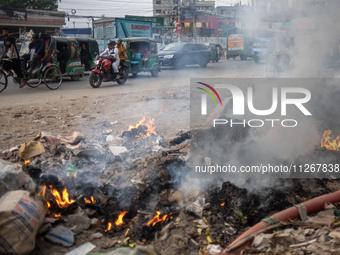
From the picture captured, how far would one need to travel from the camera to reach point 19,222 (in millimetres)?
2236

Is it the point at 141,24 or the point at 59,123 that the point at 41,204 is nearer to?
the point at 59,123

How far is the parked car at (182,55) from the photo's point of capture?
1568 cm

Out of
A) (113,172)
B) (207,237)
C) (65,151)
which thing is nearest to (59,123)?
(65,151)

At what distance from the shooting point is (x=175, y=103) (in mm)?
7398

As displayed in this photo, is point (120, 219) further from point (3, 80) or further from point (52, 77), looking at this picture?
point (52, 77)

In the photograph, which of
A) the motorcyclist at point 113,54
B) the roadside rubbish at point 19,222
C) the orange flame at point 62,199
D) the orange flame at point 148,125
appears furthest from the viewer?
the motorcyclist at point 113,54

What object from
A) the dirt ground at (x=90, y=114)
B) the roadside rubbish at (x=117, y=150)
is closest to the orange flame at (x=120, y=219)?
the roadside rubbish at (x=117, y=150)

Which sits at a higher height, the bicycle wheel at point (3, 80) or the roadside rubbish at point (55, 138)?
the bicycle wheel at point (3, 80)

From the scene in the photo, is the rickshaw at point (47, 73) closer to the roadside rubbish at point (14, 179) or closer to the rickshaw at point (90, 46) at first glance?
the rickshaw at point (90, 46)

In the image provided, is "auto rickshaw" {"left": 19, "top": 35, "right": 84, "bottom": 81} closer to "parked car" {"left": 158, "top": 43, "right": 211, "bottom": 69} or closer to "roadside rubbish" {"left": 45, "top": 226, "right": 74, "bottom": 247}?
"parked car" {"left": 158, "top": 43, "right": 211, "bottom": 69}

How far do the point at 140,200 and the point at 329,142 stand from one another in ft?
8.62

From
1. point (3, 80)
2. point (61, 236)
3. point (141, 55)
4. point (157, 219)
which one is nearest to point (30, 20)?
point (141, 55)

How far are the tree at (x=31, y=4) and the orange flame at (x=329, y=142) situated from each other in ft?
101

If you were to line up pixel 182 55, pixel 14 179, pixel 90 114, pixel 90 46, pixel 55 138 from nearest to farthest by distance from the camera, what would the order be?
pixel 14 179
pixel 55 138
pixel 90 114
pixel 90 46
pixel 182 55
